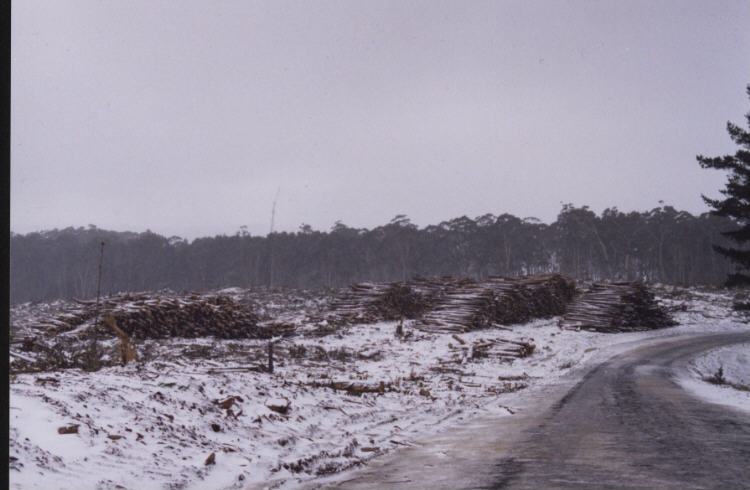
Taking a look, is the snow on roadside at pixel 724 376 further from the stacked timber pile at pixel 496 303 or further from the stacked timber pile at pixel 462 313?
the stacked timber pile at pixel 496 303

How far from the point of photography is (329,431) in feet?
21.9

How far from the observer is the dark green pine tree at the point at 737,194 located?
2350cm

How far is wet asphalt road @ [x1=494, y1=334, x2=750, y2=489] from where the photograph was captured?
4176 mm

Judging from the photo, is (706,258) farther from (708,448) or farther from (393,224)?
(708,448)

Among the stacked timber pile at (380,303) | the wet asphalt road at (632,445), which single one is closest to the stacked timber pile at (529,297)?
the stacked timber pile at (380,303)

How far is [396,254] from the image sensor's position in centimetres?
7481

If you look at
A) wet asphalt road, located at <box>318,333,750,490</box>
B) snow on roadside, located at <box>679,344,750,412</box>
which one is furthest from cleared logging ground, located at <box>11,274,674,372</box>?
wet asphalt road, located at <box>318,333,750,490</box>

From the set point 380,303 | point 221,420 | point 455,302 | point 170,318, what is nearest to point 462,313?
point 455,302

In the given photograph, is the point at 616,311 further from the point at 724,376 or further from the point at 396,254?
the point at 396,254

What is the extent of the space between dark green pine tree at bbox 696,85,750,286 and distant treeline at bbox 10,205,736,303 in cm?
4135

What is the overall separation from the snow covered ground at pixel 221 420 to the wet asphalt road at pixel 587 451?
641 mm

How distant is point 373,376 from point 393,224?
209ft

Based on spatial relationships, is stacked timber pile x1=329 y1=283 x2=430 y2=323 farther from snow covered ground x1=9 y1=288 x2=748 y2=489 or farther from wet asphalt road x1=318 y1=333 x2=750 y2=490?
wet asphalt road x1=318 y1=333 x2=750 y2=490

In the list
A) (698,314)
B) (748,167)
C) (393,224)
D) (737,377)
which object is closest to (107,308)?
(737,377)
